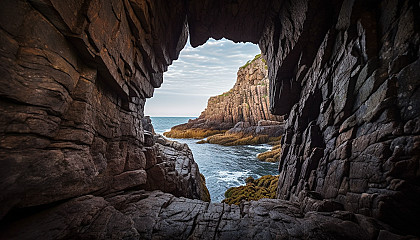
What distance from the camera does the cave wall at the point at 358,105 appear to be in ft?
13.2

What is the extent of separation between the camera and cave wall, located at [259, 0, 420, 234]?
158 inches

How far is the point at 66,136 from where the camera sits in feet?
15.8

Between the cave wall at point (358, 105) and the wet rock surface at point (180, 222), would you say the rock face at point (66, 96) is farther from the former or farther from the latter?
the cave wall at point (358, 105)

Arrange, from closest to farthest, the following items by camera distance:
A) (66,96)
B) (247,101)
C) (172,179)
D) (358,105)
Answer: (66,96)
(358,105)
(172,179)
(247,101)

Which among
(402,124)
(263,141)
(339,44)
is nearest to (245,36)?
(339,44)

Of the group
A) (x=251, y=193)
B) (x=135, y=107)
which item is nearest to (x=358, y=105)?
(x=251, y=193)

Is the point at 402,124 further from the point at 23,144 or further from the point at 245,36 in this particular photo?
the point at 245,36

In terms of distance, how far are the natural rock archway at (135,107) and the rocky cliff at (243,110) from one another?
39354 millimetres

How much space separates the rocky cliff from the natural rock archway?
39.4m

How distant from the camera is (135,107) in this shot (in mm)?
9898

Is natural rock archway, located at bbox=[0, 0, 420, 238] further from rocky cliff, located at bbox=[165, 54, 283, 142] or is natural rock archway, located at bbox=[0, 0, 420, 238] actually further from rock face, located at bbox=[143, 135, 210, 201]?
rocky cliff, located at bbox=[165, 54, 283, 142]

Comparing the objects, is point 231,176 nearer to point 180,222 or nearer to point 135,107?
point 180,222

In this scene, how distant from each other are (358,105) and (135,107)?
1224 cm

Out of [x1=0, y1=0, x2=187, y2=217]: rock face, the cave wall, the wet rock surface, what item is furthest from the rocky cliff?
[x1=0, y1=0, x2=187, y2=217]: rock face
